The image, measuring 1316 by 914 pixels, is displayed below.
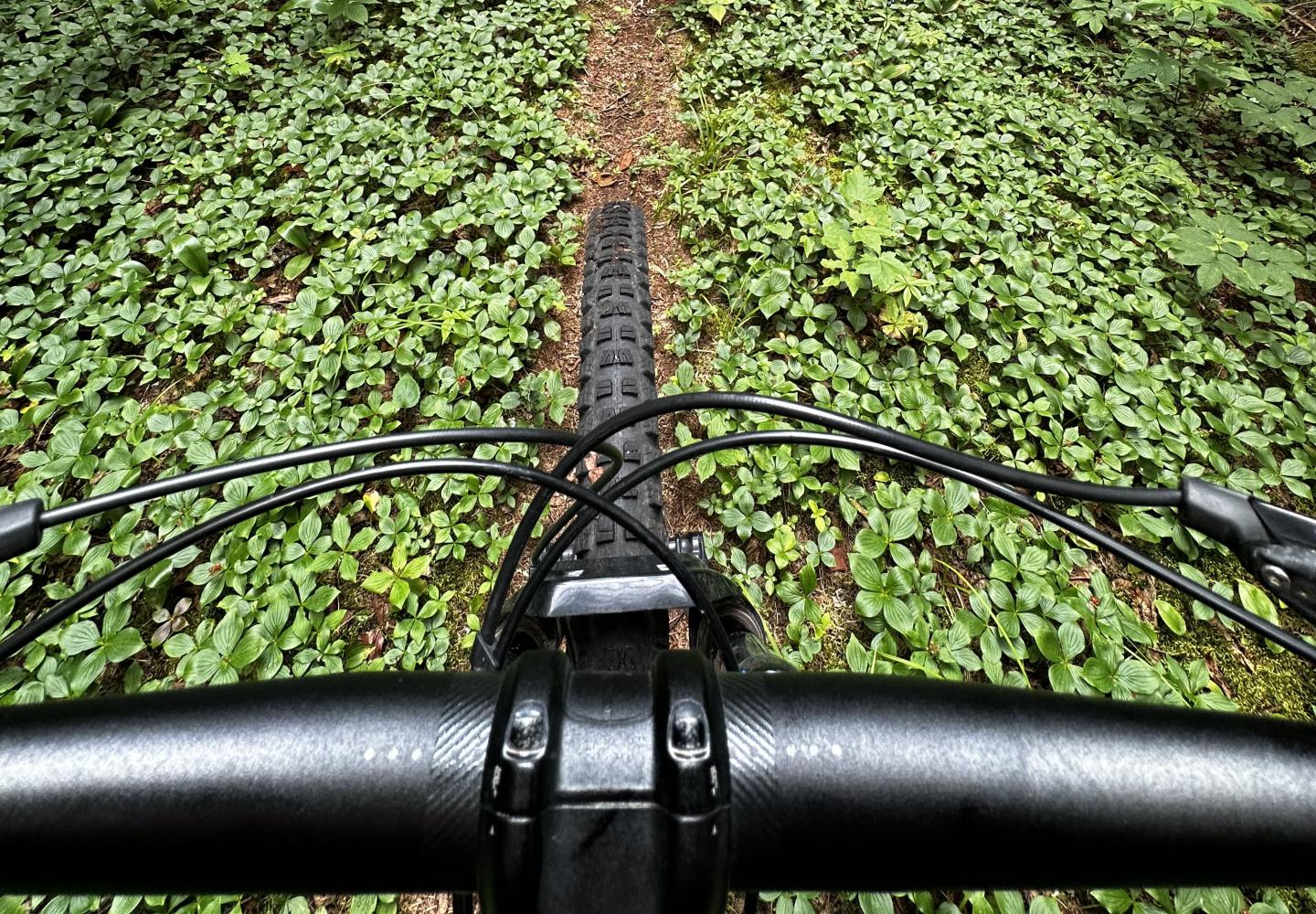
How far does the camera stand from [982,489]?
26.5 inches

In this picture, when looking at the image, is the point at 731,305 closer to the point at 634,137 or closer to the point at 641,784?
the point at 634,137

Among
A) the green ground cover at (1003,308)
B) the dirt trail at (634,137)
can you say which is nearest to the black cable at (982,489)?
the green ground cover at (1003,308)

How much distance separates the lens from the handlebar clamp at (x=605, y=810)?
1.18 ft

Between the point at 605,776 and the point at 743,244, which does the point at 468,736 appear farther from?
the point at 743,244

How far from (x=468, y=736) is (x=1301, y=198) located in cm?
425

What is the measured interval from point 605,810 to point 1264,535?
634 mm

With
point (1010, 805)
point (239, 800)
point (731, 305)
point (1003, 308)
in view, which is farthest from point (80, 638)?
point (1003, 308)

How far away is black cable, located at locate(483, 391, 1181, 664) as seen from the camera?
25.7 inches

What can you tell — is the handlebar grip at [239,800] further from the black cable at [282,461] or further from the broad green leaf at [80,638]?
the broad green leaf at [80,638]

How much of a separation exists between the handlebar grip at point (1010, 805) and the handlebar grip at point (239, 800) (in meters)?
0.21

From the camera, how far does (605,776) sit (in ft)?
1.23

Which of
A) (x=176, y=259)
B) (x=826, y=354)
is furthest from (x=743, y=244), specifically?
(x=176, y=259)

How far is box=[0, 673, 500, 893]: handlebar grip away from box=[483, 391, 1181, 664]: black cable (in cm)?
34

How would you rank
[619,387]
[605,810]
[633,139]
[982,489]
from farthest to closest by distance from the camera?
1. [633,139]
2. [619,387]
3. [982,489]
4. [605,810]
